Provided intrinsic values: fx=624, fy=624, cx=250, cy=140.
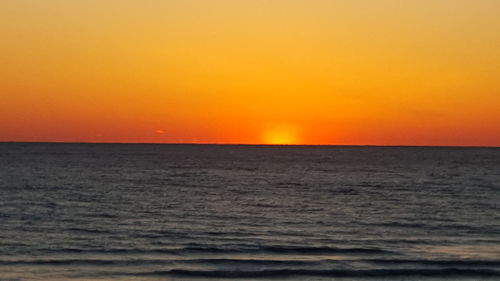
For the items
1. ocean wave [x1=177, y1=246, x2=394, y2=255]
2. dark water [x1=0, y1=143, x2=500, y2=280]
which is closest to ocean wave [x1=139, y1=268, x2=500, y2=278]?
dark water [x1=0, y1=143, x2=500, y2=280]

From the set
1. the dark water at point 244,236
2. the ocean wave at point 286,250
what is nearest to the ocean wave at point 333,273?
the dark water at point 244,236

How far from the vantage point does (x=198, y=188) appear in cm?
6800

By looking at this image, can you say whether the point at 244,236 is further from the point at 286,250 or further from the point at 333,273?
the point at 333,273

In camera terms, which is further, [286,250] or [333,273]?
[286,250]

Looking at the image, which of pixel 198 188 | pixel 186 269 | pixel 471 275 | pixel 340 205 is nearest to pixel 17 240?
pixel 186 269

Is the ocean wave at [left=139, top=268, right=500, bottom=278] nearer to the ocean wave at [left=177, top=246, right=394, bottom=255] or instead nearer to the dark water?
the dark water

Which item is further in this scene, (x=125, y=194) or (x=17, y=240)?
(x=125, y=194)

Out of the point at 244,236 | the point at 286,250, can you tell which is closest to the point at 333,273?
the point at 286,250

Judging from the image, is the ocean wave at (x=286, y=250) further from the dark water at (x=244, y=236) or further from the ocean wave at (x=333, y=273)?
the ocean wave at (x=333, y=273)

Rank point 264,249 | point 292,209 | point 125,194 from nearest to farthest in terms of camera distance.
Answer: point 264,249 < point 292,209 < point 125,194

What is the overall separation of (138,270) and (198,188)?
4413cm

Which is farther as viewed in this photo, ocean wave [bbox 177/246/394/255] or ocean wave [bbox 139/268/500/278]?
ocean wave [bbox 177/246/394/255]

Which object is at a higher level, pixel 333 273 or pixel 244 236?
pixel 244 236

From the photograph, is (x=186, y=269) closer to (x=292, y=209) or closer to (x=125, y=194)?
(x=292, y=209)
